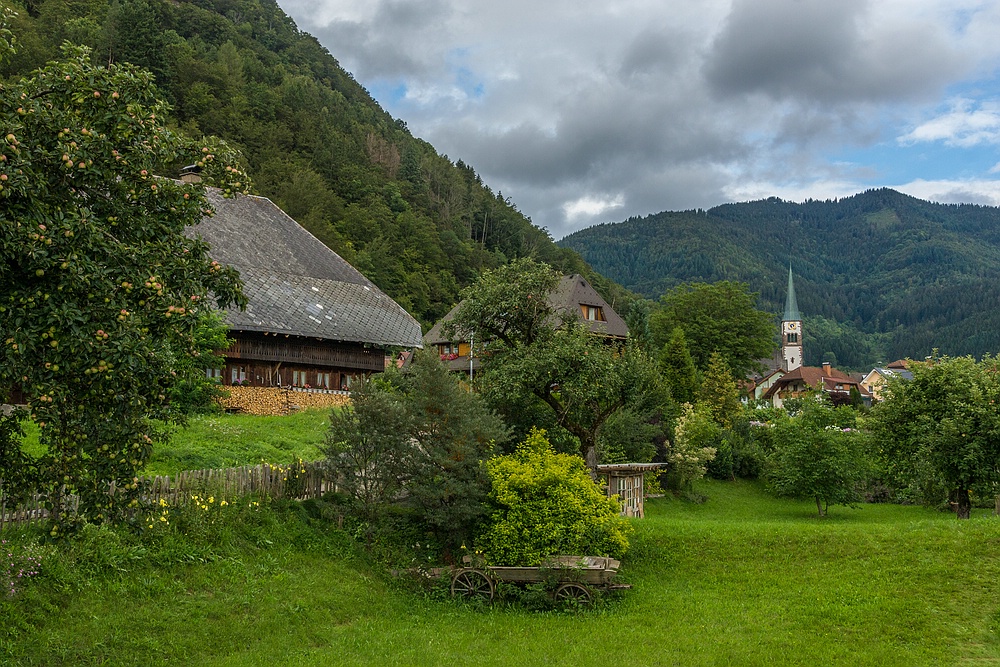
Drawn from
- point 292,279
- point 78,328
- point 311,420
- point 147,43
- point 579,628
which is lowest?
point 579,628

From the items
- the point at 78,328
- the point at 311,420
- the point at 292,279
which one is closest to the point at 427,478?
the point at 311,420

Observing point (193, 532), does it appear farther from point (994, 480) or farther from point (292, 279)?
point (994, 480)

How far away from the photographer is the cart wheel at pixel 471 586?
53.8 ft

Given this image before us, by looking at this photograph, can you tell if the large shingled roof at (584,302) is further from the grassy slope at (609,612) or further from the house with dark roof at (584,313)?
the grassy slope at (609,612)

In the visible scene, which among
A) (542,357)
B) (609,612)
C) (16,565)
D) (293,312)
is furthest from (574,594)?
(293,312)

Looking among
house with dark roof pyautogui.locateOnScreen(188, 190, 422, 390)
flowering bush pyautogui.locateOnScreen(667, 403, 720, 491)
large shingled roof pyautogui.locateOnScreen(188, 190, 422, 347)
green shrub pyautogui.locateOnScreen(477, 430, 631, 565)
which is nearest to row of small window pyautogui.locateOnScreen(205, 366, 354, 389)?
house with dark roof pyautogui.locateOnScreen(188, 190, 422, 390)

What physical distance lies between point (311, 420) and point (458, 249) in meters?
73.1

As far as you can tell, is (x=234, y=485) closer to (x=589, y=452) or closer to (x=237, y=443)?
(x=237, y=443)

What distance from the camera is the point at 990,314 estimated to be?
193m

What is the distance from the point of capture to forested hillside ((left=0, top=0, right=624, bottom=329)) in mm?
74188

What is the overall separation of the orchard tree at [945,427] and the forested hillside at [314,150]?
1969 inches

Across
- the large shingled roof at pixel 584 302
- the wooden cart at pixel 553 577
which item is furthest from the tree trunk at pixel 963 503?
the large shingled roof at pixel 584 302

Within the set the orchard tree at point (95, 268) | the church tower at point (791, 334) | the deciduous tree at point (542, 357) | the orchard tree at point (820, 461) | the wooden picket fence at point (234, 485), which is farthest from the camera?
the church tower at point (791, 334)

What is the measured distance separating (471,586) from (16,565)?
8.47 m
